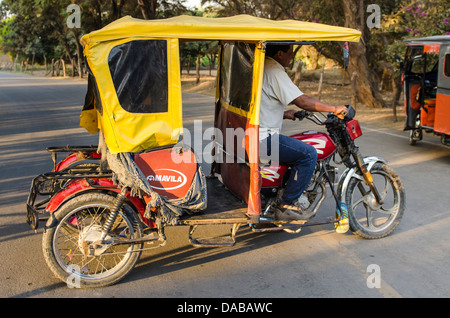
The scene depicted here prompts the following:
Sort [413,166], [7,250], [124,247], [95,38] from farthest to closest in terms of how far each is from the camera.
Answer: [413,166], [7,250], [124,247], [95,38]

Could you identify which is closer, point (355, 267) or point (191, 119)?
point (355, 267)

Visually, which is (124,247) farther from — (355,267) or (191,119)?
(191,119)

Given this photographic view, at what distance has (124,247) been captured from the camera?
12.7 feet

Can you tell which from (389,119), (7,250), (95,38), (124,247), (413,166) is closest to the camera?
(95,38)

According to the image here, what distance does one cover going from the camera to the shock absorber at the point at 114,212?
3648 mm

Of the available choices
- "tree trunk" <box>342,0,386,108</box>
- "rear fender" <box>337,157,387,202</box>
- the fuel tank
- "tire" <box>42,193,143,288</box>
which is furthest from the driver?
"tree trunk" <box>342,0,386,108</box>

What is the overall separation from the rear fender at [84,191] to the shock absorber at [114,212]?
0.11 meters

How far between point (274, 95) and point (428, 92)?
21.6ft

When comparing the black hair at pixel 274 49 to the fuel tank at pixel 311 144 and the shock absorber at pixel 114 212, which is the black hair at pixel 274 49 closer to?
the fuel tank at pixel 311 144

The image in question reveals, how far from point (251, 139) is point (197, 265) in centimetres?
126

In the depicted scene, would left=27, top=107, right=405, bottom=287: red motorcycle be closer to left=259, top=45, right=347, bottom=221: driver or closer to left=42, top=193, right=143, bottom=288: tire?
left=42, top=193, right=143, bottom=288: tire
